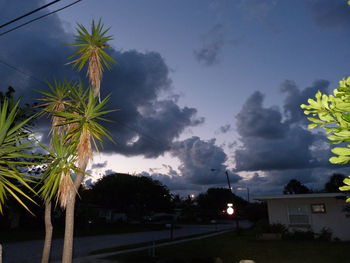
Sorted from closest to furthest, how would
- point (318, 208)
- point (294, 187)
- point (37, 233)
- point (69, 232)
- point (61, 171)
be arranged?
point (69, 232)
point (61, 171)
point (318, 208)
point (37, 233)
point (294, 187)

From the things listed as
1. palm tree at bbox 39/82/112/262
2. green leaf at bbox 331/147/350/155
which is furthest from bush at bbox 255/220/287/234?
green leaf at bbox 331/147/350/155

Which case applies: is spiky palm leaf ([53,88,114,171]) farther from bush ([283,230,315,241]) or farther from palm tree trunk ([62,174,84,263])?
bush ([283,230,315,241])

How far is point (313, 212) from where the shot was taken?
21.2 meters

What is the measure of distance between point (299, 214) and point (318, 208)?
4.80 ft

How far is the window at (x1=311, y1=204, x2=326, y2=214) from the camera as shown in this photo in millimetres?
20917

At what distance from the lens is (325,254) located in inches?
561

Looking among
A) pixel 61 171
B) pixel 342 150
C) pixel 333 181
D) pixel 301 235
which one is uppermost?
pixel 333 181

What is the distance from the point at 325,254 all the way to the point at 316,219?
290 inches

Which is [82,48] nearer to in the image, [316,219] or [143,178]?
[316,219]

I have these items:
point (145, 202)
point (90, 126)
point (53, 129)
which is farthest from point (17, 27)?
point (145, 202)

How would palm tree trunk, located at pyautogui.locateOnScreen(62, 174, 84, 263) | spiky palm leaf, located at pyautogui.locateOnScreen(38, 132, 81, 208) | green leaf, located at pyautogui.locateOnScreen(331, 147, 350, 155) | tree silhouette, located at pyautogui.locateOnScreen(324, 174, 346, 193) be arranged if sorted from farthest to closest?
tree silhouette, located at pyautogui.locateOnScreen(324, 174, 346, 193), spiky palm leaf, located at pyautogui.locateOnScreen(38, 132, 81, 208), palm tree trunk, located at pyautogui.locateOnScreen(62, 174, 84, 263), green leaf, located at pyautogui.locateOnScreen(331, 147, 350, 155)

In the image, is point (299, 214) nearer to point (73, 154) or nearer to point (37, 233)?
point (73, 154)

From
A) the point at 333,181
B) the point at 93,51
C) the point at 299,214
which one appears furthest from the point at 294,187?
the point at 93,51

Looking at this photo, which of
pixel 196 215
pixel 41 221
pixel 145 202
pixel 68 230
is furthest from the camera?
pixel 196 215
